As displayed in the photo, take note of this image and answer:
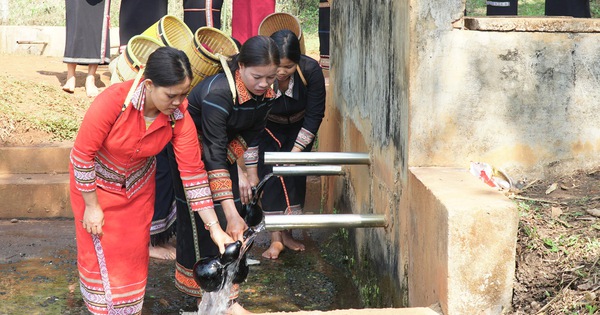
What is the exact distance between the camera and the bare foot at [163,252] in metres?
5.07

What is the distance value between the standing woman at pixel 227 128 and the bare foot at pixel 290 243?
126cm

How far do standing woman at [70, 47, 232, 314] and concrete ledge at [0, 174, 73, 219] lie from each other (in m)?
2.38

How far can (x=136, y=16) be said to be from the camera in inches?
276

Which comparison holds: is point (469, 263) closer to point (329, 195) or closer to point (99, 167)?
point (99, 167)

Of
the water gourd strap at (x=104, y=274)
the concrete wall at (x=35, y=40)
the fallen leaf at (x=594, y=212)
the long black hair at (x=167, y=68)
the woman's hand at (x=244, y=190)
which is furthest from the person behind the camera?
the concrete wall at (x=35, y=40)

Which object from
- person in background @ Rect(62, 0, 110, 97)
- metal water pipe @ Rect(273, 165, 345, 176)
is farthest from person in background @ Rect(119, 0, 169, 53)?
metal water pipe @ Rect(273, 165, 345, 176)

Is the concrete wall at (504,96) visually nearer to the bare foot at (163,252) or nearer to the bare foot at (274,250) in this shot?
the bare foot at (274,250)

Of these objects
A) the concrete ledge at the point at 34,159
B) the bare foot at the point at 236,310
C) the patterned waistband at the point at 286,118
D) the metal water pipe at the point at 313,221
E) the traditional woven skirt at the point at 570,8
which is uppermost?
the traditional woven skirt at the point at 570,8

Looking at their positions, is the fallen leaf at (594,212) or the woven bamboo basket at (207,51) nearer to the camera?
the fallen leaf at (594,212)

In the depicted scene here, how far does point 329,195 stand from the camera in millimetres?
6066

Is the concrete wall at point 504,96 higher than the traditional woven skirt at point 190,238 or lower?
higher

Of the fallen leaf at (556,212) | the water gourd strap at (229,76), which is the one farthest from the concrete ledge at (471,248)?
the water gourd strap at (229,76)

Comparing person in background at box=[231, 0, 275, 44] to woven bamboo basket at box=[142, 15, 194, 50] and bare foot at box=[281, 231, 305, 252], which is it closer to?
A: bare foot at box=[281, 231, 305, 252]

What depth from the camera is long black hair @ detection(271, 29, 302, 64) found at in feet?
14.1
